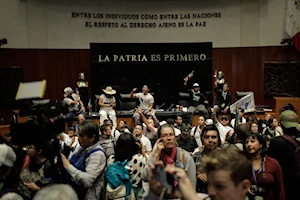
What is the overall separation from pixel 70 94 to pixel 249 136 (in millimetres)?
10396

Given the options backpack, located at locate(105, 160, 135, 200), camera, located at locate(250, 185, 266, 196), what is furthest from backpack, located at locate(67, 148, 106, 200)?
camera, located at locate(250, 185, 266, 196)

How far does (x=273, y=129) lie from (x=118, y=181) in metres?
5.14

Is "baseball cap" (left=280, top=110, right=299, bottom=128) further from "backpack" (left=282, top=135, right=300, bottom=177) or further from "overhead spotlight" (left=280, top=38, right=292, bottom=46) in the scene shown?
"overhead spotlight" (left=280, top=38, right=292, bottom=46)

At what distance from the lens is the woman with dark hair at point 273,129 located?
305 inches

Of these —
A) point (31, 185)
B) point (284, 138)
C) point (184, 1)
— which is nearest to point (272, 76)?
point (184, 1)

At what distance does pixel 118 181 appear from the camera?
424 centimetres

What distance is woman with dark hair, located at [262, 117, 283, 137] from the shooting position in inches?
305

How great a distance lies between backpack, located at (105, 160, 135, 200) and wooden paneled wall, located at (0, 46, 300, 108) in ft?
38.3

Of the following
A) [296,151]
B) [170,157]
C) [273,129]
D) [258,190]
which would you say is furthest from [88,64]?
[258,190]

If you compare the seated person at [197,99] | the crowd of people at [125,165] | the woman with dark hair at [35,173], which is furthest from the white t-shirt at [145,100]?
the woman with dark hair at [35,173]

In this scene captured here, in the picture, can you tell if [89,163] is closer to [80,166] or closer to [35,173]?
[80,166]

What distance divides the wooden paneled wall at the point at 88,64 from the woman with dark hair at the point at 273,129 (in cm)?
647

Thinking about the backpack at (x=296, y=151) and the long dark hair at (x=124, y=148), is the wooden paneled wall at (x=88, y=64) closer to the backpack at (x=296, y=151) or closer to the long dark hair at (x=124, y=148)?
the long dark hair at (x=124, y=148)

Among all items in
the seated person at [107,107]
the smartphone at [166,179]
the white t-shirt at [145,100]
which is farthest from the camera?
the white t-shirt at [145,100]
